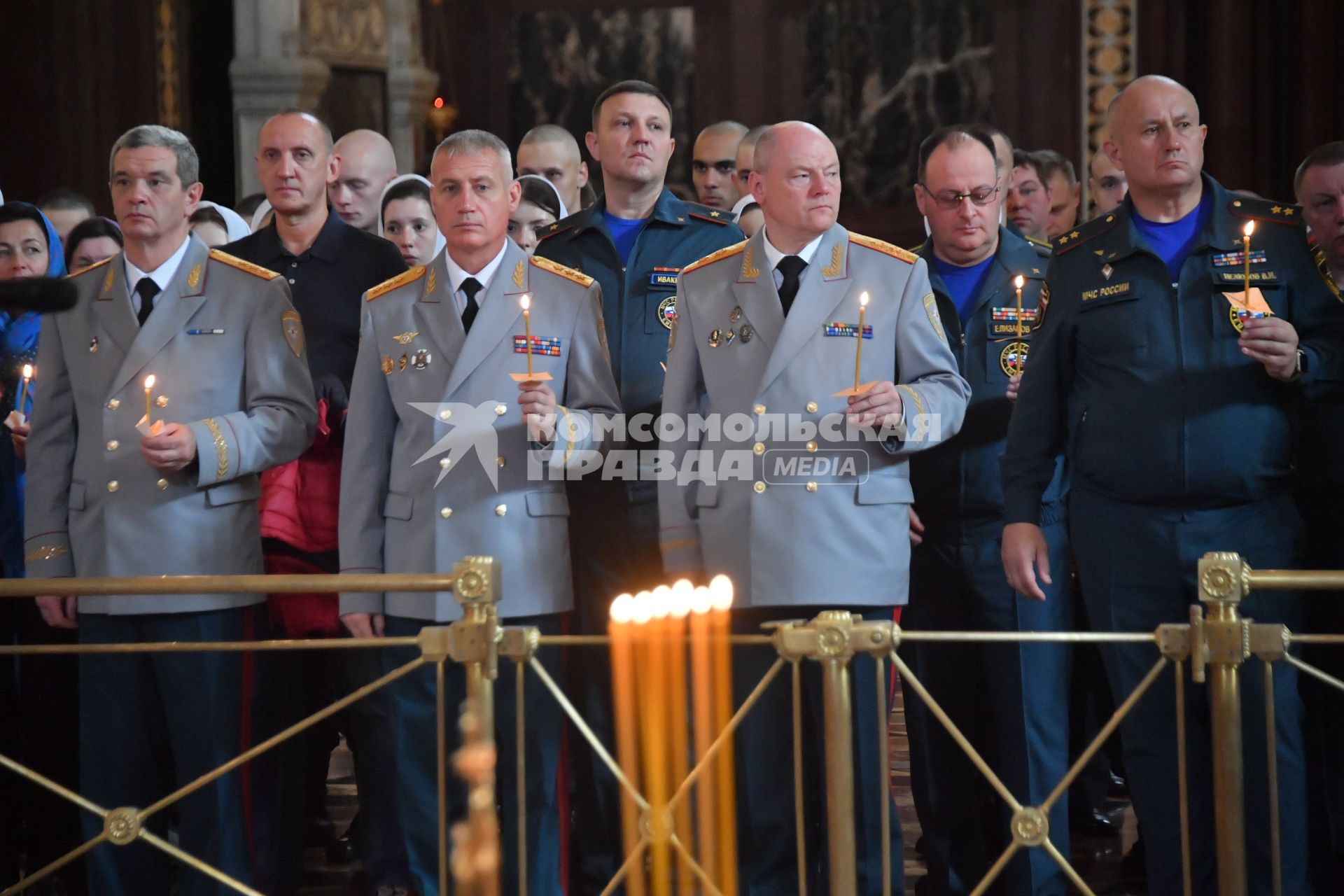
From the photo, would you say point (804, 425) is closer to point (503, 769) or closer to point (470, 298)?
point (470, 298)

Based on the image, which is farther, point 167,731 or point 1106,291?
point 167,731

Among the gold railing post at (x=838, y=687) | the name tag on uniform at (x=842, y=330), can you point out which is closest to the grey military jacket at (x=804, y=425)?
the name tag on uniform at (x=842, y=330)

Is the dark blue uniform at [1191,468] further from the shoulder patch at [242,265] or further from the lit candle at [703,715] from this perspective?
the shoulder patch at [242,265]

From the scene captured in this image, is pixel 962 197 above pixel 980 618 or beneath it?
above

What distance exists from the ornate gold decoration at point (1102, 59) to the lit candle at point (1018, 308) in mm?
3982

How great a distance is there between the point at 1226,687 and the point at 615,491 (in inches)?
60.7

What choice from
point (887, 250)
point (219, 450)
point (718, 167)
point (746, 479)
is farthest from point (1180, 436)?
point (718, 167)

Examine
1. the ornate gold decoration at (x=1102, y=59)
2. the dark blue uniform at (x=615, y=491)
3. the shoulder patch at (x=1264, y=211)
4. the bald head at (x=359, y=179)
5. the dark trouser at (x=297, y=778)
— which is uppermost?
the ornate gold decoration at (x=1102, y=59)

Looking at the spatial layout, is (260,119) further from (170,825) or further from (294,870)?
(294,870)

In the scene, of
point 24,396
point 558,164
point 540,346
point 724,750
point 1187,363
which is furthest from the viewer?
point 558,164

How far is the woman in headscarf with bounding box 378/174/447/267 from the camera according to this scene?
15.5 feet

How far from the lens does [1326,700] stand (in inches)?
140

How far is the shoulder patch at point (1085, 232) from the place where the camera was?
3451mm

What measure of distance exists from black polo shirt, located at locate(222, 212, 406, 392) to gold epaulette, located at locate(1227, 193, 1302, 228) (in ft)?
6.60
